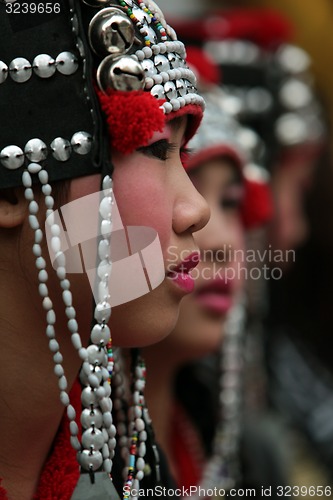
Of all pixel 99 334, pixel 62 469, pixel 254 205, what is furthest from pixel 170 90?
pixel 254 205

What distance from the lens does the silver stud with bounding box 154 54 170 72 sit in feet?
3.94

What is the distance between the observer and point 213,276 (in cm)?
201

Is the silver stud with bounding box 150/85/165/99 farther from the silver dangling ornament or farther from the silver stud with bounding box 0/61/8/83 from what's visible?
the silver dangling ornament

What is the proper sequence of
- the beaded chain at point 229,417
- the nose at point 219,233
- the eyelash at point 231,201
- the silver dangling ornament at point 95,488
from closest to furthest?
the silver dangling ornament at point 95,488, the nose at point 219,233, the eyelash at point 231,201, the beaded chain at point 229,417

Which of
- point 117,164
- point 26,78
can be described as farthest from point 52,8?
point 117,164

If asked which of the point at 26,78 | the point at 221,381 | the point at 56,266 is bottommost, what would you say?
the point at 221,381

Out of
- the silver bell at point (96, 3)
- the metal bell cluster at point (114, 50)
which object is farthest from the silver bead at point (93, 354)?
the silver bell at point (96, 3)

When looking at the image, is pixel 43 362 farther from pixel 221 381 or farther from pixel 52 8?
pixel 221 381

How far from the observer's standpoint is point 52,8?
3.84 feet

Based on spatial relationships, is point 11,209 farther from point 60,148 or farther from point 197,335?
point 197,335

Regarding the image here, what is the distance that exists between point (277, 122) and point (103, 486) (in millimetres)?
2309

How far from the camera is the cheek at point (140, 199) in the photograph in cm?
117

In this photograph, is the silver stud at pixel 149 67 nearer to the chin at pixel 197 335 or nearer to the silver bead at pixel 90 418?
the silver bead at pixel 90 418

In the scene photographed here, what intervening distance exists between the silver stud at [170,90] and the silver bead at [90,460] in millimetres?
504
